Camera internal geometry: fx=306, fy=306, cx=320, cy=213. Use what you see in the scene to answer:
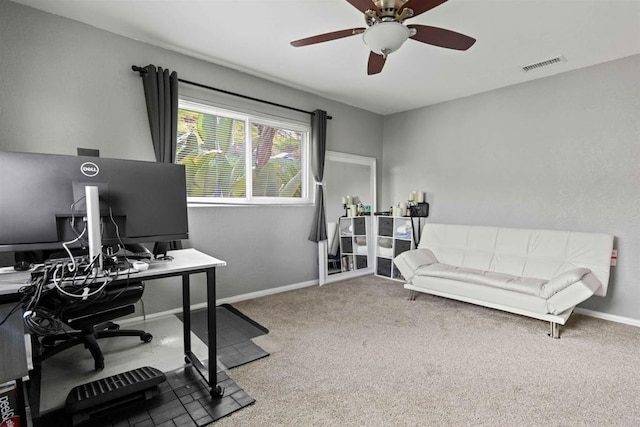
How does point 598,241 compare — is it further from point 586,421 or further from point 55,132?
point 55,132

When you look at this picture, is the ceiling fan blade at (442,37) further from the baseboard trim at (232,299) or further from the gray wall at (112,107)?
the baseboard trim at (232,299)

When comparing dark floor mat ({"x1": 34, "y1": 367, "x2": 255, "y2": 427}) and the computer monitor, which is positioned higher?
the computer monitor

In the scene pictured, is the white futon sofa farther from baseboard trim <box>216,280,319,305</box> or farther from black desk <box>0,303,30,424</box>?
black desk <box>0,303,30,424</box>

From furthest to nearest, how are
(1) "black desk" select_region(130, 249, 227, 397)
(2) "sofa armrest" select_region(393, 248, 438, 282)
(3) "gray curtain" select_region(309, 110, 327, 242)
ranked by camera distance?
(3) "gray curtain" select_region(309, 110, 327, 242) → (2) "sofa armrest" select_region(393, 248, 438, 282) → (1) "black desk" select_region(130, 249, 227, 397)

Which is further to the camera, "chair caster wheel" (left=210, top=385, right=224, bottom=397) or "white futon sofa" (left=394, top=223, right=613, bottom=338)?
"white futon sofa" (left=394, top=223, right=613, bottom=338)

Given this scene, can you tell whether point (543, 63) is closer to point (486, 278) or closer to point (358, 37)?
point (358, 37)

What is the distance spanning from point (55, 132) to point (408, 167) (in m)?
4.17

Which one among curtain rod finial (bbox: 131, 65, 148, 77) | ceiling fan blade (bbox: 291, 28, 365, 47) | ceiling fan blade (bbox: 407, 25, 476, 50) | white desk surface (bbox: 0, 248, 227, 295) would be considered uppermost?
curtain rod finial (bbox: 131, 65, 148, 77)

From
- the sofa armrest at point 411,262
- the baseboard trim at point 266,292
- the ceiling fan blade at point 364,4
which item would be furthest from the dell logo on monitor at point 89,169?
the sofa armrest at point 411,262

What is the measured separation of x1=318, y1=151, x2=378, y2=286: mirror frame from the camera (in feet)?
13.6

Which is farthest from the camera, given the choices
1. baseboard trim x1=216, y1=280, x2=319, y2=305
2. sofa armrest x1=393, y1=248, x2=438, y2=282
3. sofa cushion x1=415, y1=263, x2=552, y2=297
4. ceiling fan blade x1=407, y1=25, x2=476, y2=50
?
sofa armrest x1=393, y1=248, x2=438, y2=282

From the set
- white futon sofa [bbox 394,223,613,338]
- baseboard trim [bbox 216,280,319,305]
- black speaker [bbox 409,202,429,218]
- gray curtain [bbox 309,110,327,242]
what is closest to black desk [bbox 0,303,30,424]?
baseboard trim [bbox 216,280,319,305]

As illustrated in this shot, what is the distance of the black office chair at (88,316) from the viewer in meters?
1.75

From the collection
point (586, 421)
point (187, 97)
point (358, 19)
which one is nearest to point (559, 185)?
point (586, 421)
